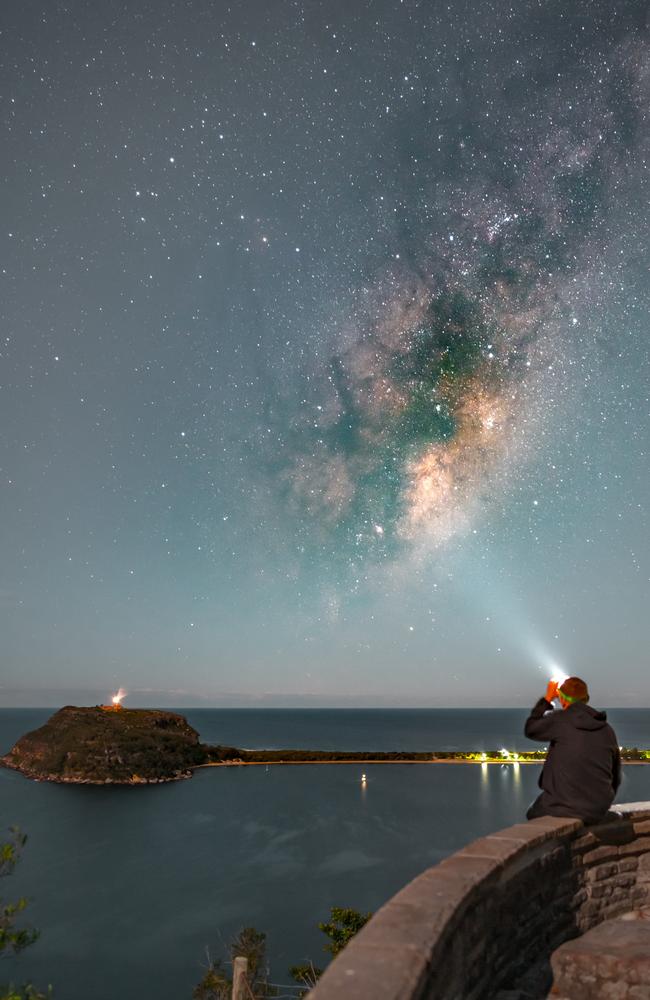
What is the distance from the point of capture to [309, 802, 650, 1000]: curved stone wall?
2.09 meters

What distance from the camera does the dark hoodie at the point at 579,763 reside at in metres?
4.63

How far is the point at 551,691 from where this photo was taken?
5039 millimetres

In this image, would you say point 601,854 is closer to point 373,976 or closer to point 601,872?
point 601,872

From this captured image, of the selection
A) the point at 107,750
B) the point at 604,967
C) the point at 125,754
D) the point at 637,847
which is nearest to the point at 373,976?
the point at 604,967

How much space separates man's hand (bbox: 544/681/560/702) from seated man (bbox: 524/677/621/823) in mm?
149

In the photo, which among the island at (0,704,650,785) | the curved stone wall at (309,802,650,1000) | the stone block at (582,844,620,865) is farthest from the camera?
the island at (0,704,650,785)

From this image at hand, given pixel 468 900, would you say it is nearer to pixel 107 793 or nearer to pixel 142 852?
pixel 142 852

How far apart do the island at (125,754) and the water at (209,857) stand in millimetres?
Result: 5153

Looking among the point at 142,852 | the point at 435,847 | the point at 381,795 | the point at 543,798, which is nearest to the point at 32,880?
the point at 142,852

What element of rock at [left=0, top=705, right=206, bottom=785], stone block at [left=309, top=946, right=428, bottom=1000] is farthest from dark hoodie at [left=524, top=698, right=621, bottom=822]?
rock at [left=0, top=705, right=206, bottom=785]

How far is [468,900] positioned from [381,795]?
352 feet

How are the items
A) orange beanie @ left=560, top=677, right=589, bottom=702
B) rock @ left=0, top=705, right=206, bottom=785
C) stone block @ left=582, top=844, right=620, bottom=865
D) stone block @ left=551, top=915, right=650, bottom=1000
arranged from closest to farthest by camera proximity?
stone block @ left=551, top=915, right=650, bottom=1000 < stone block @ left=582, top=844, right=620, bottom=865 < orange beanie @ left=560, top=677, right=589, bottom=702 < rock @ left=0, top=705, right=206, bottom=785

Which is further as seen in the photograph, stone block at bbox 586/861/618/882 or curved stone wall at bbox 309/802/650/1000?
stone block at bbox 586/861/618/882

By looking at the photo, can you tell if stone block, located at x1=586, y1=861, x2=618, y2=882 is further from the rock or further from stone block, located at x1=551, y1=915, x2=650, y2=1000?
the rock
